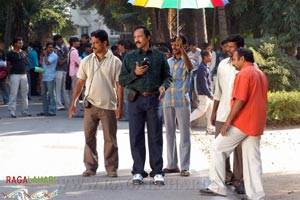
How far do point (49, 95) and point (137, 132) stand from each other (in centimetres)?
811

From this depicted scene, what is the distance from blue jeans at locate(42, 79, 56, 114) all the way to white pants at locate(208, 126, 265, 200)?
8978 mm

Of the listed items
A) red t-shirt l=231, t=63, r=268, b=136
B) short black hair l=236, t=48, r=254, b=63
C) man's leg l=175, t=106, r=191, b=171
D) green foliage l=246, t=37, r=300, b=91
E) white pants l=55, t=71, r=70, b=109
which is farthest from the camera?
green foliage l=246, t=37, r=300, b=91

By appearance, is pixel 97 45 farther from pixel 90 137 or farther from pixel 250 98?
A: pixel 250 98

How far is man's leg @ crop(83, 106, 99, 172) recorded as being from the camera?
9.21 meters

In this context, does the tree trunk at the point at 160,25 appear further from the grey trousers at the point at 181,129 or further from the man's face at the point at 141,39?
the man's face at the point at 141,39

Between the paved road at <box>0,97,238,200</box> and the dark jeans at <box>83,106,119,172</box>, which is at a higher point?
the dark jeans at <box>83,106,119,172</box>

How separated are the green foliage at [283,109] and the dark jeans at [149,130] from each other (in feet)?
24.2

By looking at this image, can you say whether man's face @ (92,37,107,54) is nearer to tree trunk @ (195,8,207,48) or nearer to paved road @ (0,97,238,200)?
paved road @ (0,97,238,200)

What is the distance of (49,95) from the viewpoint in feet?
54.1

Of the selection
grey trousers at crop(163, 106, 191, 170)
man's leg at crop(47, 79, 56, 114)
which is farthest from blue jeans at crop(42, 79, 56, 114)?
grey trousers at crop(163, 106, 191, 170)

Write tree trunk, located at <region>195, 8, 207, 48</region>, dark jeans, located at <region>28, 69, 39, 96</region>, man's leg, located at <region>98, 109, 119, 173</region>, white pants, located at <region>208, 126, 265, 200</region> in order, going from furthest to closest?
dark jeans, located at <region>28, 69, 39, 96</region>, tree trunk, located at <region>195, 8, 207, 48</region>, man's leg, located at <region>98, 109, 119, 173</region>, white pants, located at <region>208, 126, 265, 200</region>

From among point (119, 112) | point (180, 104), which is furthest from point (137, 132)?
point (180, 104)

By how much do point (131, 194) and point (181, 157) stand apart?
1.48 m

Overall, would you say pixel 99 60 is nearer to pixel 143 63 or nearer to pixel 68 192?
pixel 143 63
